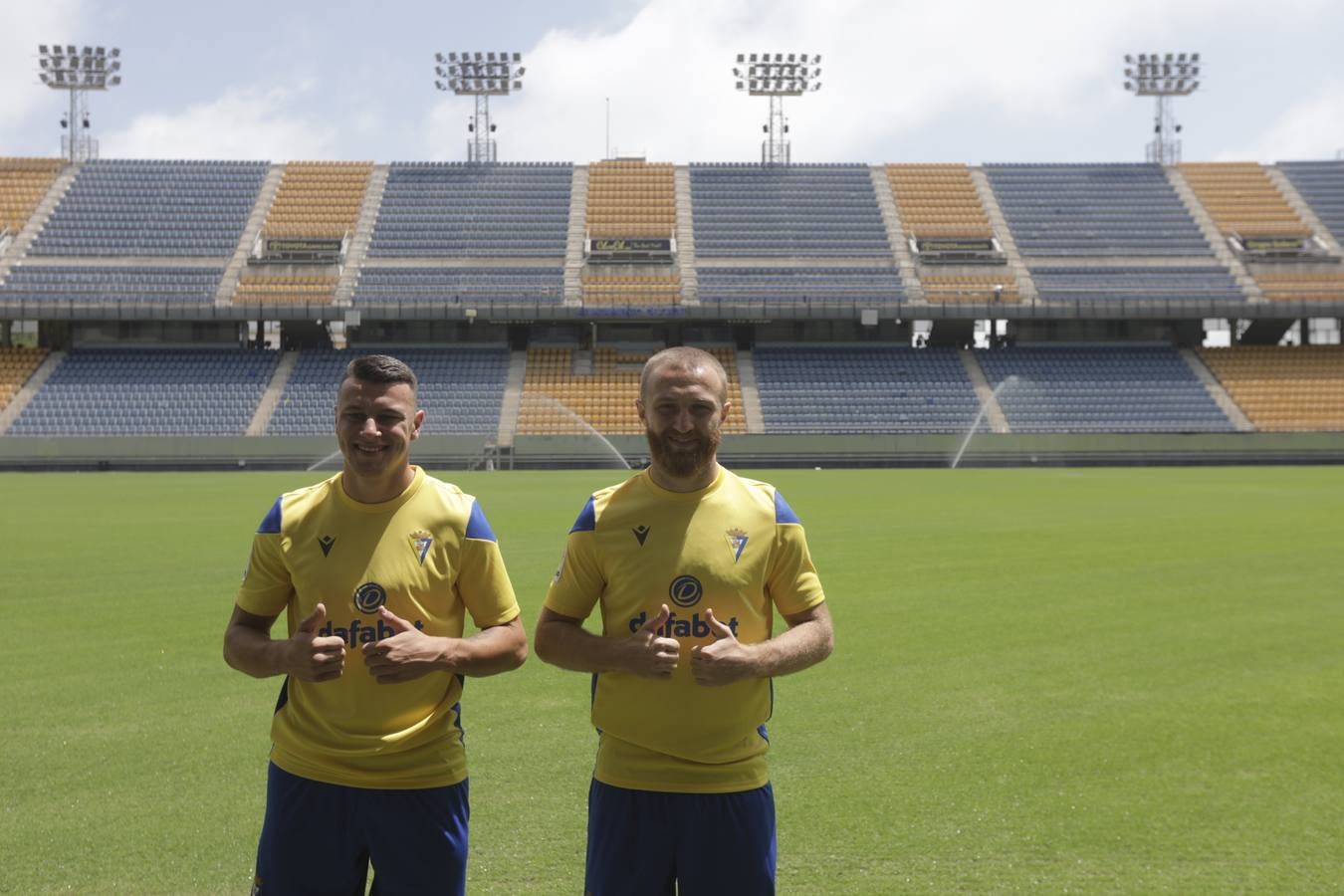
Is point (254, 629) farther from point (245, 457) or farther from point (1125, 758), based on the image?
point (245, 457)

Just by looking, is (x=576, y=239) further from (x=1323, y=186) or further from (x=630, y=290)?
(x=1323, y=186)

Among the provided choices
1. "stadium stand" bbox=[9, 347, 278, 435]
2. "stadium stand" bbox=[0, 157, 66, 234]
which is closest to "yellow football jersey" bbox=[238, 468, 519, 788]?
"stadium stand" bbox=[9, 347, 278, 435]

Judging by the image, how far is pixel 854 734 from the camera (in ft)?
20.6

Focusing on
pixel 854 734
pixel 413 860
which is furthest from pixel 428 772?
pixel 854 734

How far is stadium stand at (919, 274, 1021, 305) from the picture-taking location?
52.6 m

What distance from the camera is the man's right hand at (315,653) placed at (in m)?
3.00

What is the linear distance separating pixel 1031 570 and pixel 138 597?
947 cm

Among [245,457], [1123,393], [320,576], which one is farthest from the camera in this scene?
[1123,393]

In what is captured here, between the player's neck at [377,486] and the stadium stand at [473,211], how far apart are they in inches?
2110

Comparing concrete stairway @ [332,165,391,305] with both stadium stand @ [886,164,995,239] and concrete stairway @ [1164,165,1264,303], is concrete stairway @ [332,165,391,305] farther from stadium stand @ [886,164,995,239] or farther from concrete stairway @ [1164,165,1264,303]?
concrete stairway @ [1164,165,1264,303]

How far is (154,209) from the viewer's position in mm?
57062

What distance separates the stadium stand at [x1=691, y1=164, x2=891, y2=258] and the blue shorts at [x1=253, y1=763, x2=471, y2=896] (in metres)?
54.1

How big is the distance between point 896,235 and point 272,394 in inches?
1221

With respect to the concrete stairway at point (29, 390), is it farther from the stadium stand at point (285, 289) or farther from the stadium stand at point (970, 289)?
the stadium stand at point (970, 289)
